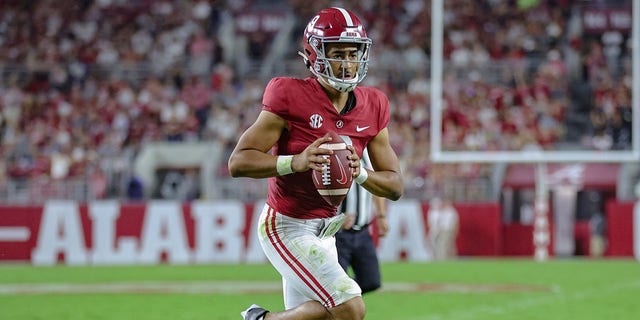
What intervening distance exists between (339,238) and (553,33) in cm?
806

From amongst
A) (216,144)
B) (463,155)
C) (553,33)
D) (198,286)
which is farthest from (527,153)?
(216,144)

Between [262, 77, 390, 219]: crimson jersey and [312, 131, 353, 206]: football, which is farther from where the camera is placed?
[262, 77, 390, 219]: crimson jersey

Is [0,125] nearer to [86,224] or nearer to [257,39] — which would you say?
[86,224]

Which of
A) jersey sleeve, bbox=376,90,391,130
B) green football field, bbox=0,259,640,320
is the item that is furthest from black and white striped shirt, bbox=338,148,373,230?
jersey sleeve, bbox=376,90,391,130

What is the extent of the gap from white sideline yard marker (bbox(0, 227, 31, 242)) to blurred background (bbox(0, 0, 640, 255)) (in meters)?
0.48

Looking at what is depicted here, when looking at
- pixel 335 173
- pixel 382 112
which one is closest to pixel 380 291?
pixel 382 112

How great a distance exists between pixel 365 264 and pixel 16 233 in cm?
1325

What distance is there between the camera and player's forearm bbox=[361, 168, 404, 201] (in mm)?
5355

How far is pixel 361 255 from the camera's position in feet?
26.0

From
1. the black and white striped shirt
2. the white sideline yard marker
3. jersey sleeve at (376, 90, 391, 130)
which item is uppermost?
jersey sleeve at (376, 90, 391, 130)

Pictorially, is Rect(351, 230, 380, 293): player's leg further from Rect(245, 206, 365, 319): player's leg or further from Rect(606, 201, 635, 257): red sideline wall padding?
Rect(606, 201, 635, 257): red sideline wall padding

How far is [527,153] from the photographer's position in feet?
54.3

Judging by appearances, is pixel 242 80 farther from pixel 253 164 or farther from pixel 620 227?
pixel 253 164

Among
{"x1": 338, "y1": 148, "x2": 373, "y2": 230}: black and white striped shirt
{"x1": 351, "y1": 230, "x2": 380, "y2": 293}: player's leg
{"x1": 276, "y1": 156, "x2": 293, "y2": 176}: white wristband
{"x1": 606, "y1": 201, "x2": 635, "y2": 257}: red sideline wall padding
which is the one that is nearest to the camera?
{"x1": 276, "y1": 156, "x2": 293, "y2": 176}: white wristband
